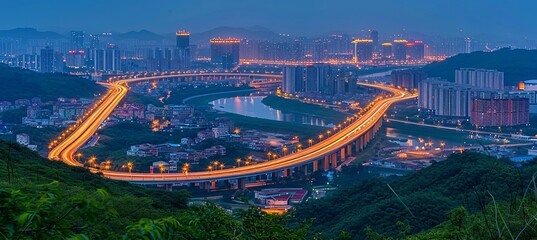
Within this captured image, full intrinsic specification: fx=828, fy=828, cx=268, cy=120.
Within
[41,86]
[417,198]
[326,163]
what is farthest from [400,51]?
[417,198]

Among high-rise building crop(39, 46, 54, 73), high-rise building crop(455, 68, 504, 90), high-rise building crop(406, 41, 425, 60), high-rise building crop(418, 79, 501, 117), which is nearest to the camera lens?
high-rise building crop(418, 79, 501, 117)

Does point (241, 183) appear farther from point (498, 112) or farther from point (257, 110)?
point (257, 110)

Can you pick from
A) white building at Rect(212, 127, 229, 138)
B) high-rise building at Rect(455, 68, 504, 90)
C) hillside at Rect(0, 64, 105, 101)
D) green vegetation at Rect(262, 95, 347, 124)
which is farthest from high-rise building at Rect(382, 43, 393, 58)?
white building at Rect(212, 127, 229, 138)

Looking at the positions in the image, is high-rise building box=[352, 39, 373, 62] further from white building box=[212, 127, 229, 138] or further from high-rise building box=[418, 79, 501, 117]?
white building box=[212, 127, 229, 138]

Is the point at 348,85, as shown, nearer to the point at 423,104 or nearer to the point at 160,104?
the point at 423,104

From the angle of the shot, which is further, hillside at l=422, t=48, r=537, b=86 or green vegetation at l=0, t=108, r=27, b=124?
hillside at l=422, t=48, r=537, b=86
